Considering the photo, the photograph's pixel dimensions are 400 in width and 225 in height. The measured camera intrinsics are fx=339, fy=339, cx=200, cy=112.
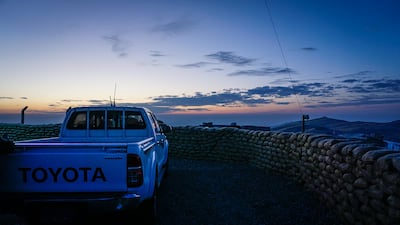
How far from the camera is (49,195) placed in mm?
3910

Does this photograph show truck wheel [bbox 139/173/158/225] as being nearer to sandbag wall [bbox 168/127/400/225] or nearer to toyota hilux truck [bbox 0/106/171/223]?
toyota hilux truck [bbox 0/106/171/223]

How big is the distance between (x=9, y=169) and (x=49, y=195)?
1.82 ft

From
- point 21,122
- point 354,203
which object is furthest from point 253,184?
point 21,122

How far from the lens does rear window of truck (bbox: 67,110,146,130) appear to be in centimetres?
662

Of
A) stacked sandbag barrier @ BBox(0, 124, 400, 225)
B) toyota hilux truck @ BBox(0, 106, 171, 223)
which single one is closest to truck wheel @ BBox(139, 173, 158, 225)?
toyota hilux truck @ BBox(0, 106, 171, 223)

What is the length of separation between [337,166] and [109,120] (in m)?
4.30

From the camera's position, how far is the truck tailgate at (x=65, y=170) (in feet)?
12.7

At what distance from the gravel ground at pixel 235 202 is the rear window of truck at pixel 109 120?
1.62 m

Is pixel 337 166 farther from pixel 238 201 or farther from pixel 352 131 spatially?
pixel 352 131

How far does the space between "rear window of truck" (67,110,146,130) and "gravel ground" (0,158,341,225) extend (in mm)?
1619

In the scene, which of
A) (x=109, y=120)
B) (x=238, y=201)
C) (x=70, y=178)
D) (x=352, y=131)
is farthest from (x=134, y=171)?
(x=352, y=131)

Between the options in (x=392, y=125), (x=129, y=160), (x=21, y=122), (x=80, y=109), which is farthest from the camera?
(x=392, y=125)

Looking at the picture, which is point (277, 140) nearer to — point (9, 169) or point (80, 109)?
point (80, 109)

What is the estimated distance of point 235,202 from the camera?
6488 millimetres
